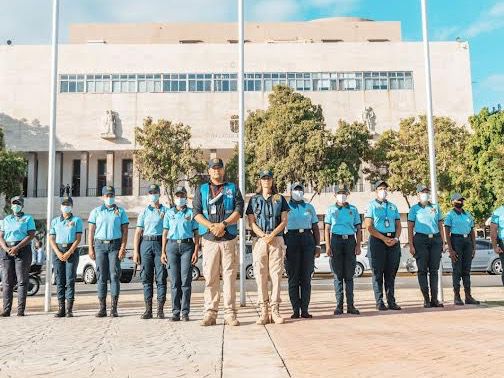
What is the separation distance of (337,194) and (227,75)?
34.5 m

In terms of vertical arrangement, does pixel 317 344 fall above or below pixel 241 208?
below

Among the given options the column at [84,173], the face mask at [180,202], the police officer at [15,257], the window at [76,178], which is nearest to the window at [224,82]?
the column at [84,173]

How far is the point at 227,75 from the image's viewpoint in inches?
1650

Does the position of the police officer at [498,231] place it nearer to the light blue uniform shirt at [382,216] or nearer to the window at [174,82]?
the light blue uniform shirt at [382,216]

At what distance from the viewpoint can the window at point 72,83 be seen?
41688 millimetres

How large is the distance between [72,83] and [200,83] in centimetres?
971

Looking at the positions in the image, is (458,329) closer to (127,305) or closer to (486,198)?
(127,305)

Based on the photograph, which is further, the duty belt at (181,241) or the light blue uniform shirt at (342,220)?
the light blue uniform shirt at (342,220)

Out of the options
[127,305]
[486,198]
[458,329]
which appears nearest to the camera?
[458,329]

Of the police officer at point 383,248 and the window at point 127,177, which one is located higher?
the window at point 127,177

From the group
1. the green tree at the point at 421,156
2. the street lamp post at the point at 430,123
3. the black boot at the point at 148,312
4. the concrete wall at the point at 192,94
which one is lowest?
the black boot at the point at 148,312

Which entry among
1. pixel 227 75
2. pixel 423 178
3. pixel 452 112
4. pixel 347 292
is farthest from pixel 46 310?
pixel 452 112

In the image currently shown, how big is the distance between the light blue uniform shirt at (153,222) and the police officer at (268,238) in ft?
4.96

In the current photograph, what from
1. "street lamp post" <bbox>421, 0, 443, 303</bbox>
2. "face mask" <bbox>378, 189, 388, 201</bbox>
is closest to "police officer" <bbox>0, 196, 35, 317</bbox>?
"face mask" <bbox>378, 189, 388, 201</bbox>
